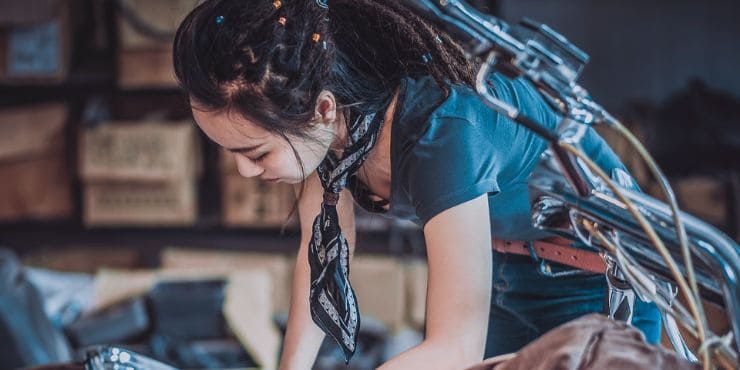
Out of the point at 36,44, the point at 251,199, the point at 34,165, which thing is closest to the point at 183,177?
the point at 251,199

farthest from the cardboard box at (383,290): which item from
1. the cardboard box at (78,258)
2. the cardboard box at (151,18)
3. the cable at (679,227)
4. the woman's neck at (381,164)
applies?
the cable at (679,227)

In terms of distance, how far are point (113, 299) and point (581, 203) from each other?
8.11 ft

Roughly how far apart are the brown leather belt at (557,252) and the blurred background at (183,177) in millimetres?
1592

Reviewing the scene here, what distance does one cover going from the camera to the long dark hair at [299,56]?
3.71ft

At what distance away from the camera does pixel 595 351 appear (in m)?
0.80

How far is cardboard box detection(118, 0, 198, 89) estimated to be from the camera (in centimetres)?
318

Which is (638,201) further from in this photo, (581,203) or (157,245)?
(157,245)

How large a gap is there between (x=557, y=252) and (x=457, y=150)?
0.36m

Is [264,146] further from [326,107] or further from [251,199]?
[251,199]

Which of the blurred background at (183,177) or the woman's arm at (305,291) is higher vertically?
the woman's arm at (305,291)

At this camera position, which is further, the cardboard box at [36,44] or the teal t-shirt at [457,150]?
the cardboard box at [36,44]

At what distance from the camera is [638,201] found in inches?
30.8

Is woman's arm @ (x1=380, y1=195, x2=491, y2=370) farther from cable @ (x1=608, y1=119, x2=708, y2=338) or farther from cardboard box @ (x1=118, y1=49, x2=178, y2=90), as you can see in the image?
cardboard box @ (x1=118, y1=49, x2=178, y2=90)

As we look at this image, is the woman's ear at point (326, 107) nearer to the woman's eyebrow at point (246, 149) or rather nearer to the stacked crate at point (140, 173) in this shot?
the woman's eyebrow at point (246, 149)
